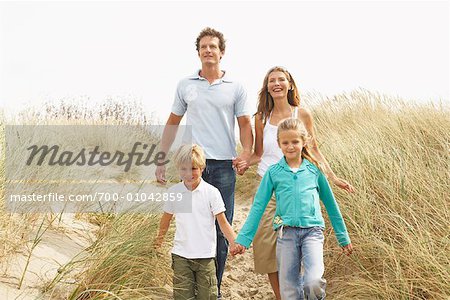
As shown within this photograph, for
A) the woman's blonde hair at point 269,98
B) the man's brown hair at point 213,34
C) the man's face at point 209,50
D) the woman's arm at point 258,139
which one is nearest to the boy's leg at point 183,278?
the woman's arm at point 258,139

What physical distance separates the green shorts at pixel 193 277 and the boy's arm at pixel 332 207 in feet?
2.78

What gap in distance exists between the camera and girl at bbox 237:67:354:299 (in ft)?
11.7

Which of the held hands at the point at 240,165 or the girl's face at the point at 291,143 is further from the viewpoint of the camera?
the held hands at the point at 240,165

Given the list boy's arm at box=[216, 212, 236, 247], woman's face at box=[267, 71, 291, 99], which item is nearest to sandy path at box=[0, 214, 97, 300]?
boy's arm at box=[216, 212, 236, 247]

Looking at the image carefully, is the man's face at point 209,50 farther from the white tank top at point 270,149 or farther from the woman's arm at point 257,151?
the white tank top at point 270,149

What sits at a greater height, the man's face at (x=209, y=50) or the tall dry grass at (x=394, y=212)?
the man's face at (x=209, y=50)

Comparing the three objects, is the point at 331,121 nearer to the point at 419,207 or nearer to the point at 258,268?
the point at 419,207

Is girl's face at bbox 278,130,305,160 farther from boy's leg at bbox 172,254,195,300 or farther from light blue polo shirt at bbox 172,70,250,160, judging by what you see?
boy's leg at bbox 172,254,195,300

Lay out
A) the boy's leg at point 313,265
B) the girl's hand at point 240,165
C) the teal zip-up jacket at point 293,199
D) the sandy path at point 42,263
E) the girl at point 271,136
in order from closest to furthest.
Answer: the boy's leg at point 313,265 < the teal zip-up jacket at point 293,199 < the sandy path at point 42,263 < the girl at point 271,136 < the girl's hand at point 240,165

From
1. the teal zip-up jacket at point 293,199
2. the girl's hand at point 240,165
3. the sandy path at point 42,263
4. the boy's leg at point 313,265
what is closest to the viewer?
the boy's leg at point 313,265

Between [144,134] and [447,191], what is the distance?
7433mm

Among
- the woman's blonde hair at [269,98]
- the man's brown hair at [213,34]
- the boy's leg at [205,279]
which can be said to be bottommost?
the boy's leg at [205,279]

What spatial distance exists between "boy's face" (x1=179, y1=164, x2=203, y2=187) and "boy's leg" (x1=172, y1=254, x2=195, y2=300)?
1.63ft

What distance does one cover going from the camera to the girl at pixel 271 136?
140 inches
